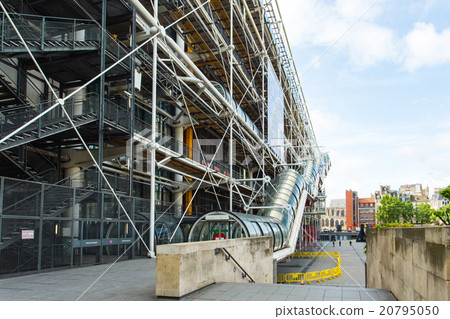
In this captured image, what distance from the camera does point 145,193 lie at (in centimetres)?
2125

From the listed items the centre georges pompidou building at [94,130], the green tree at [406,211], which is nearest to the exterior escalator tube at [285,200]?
the centre georges pompidou building at [94,130]

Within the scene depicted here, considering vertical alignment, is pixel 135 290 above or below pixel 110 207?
below

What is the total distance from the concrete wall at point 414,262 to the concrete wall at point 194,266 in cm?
306

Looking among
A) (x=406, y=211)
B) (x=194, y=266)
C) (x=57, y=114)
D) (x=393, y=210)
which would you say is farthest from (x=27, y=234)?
(x=406, y=211)

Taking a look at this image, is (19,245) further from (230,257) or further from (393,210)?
(393,210)

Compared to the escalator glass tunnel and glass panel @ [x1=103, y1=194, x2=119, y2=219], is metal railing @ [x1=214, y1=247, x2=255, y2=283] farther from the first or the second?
glass panel @ [x1=103, y1=194, x2=119, y2=219]

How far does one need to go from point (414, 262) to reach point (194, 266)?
11.0 feet

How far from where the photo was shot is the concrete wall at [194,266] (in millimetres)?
6316

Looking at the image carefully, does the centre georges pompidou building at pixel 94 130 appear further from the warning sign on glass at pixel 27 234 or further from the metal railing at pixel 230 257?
the metal railing at pixel 230 257

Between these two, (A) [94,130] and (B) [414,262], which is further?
(A) [94,130]

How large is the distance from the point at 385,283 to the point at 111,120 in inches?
384

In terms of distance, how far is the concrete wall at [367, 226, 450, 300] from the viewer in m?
4.27

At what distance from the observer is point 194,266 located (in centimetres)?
679
